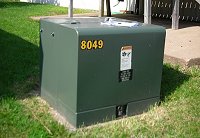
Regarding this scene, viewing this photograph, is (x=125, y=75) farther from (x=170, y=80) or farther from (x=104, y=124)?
(x=170, y=80)

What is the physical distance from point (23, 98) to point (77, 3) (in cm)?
1314

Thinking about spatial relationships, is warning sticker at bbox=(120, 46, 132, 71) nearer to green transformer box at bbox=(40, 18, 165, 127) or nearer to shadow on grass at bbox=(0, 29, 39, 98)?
green transformer box at bbox=(40, 18, 165, 127)

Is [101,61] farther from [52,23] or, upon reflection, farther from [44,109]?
[44,109]

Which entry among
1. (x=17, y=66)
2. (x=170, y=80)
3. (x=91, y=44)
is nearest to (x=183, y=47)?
(x=170, y=80)

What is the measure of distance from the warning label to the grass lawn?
0.45 m

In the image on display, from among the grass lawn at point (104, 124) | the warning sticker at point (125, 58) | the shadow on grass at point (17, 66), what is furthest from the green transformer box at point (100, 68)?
the shadow on grass at point (17, 66)

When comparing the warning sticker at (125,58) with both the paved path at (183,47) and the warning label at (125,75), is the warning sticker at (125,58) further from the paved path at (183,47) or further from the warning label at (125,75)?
the paved path at (183,47)

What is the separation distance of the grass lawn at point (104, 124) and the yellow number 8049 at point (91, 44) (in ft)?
2.66

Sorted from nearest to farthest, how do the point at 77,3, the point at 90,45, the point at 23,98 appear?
the point at 90,45
the point at 23,98
the point at 77,3

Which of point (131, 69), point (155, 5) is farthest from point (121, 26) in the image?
point (155, 5)

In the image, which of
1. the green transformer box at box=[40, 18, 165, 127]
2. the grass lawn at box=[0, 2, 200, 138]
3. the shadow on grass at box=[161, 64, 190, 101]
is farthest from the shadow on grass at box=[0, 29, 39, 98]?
the shadow on grass at box=[161, 64, 190, 101]

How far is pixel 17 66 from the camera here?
582cm

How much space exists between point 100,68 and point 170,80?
1801 millimetres

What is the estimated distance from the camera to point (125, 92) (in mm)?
3932
